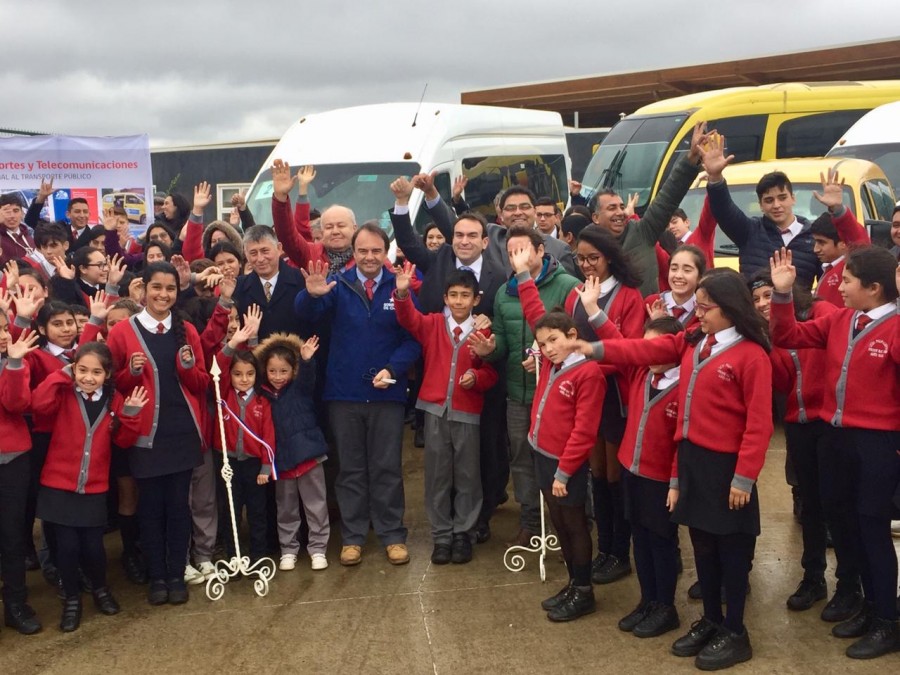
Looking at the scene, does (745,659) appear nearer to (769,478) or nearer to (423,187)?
(769,478)

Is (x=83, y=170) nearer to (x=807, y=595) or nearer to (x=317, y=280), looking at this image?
(x=317, y=280)

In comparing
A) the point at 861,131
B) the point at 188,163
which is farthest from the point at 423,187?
the point at 188,163

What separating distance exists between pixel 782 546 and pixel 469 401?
83.9 inches

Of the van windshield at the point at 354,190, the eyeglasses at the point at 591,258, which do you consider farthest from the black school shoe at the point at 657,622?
the van windshield at the point at 354,190

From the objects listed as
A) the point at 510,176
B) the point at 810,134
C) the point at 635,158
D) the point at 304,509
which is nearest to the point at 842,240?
the point at 304,509

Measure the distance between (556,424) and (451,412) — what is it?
3.29 feet

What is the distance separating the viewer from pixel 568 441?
5.20m

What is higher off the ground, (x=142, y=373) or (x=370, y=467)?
(x=142, y=373)

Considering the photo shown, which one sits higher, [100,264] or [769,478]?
[100,264]

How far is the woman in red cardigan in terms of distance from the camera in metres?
5.56

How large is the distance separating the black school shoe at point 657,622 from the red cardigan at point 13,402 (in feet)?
11.0

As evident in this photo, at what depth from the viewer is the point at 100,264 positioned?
7.38 meters

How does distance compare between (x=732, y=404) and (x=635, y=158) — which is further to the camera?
A: (x=635, y=158)

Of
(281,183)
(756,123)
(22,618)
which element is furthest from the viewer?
(756,123)
